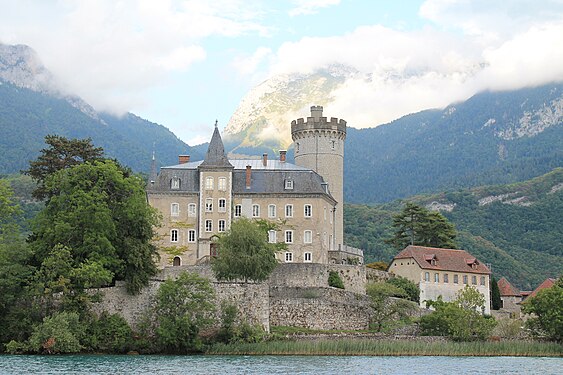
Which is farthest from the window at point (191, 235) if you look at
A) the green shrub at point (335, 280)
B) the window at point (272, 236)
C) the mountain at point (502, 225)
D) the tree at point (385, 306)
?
the mountain at point (502, 225)

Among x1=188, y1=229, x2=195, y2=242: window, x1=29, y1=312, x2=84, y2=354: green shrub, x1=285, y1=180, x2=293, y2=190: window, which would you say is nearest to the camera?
x1=29, y1=312, x2=84, y2=354: green shrub

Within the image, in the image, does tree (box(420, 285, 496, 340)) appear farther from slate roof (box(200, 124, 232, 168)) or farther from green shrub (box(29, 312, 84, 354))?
green shrub (box(29, 312, 84, 354))

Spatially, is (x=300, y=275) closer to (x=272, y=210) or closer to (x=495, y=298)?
(x=272, y=210)

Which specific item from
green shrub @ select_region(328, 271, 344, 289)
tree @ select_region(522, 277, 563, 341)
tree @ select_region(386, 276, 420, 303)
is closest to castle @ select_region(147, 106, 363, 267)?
tree @ select_region(386, 276, 420, 303)

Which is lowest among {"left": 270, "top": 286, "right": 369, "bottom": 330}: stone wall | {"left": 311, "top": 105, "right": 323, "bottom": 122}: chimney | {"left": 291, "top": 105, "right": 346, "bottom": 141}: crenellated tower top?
{"left": 270, "top": 286, "right": 369, "bottom": 330}: stone wall

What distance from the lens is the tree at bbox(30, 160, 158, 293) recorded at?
55594 millimetres

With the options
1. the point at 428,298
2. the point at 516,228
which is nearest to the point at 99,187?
the point at 428,298

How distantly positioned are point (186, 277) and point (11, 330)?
10119 millimetres

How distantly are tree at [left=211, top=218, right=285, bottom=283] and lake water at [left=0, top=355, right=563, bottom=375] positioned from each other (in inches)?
374

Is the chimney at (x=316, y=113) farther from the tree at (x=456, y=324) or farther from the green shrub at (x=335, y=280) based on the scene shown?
the tree at (x=456, y=324)

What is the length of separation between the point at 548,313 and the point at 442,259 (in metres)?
15.7

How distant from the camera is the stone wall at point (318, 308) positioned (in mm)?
60688

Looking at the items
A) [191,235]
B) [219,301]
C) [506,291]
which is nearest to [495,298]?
[506,291]

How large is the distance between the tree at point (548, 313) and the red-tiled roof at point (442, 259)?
12.4 metres
